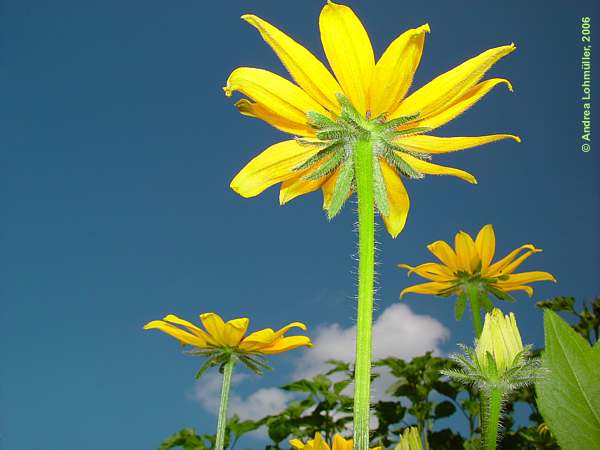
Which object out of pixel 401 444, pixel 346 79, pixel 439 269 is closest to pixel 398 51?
pixel 346 79

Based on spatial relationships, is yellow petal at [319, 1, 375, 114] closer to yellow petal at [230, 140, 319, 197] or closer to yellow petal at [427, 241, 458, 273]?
yellow petal at [230, 140, 319, 197]

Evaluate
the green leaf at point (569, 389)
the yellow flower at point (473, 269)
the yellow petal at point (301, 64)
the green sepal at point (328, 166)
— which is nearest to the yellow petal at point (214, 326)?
the yellow flower at point (473, 269)

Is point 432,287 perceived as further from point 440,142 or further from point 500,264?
point 440,142

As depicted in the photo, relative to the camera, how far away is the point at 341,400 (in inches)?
164

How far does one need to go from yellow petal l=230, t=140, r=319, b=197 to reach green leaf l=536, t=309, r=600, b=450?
90 cm

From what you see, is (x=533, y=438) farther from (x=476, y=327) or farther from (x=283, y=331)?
(x=283, y=331)

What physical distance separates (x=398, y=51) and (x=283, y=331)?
2218 millimetres

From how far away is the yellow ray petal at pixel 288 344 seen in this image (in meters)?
3.49

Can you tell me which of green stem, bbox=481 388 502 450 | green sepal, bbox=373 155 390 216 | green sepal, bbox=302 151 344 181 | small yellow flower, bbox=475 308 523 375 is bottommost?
green stem, bbox=481 388 502 450

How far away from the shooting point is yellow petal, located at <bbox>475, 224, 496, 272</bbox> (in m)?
4.31

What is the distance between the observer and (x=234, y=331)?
352 centimetres

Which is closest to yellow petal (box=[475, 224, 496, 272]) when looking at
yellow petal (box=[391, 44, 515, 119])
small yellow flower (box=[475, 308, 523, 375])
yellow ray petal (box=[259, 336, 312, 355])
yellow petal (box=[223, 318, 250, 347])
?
yellow ray petal (box=[259, 336, 312, 355])

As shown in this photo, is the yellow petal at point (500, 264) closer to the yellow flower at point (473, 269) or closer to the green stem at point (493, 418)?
the yellow flower at point (473, 269)

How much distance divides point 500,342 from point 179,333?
216 centimetres
